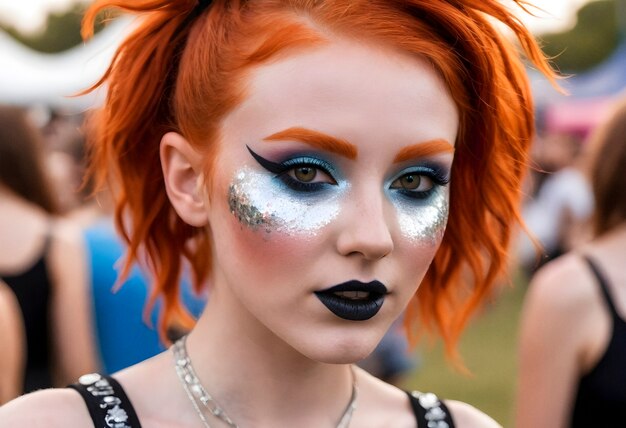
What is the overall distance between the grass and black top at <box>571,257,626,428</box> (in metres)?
3.16

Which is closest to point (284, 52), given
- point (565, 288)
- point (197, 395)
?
point (197, 395)

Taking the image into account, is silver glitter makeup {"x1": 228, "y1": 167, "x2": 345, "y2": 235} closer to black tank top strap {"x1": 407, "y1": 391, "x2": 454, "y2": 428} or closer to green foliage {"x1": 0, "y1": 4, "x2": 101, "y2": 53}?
black tank top strap {"x1": 407, "y1": 391, "x2": 454, "y2": 428}

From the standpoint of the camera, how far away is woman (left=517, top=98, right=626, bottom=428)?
2787 millimetres

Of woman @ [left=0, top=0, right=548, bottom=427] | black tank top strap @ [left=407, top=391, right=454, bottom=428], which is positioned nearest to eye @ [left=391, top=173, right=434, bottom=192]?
woman @ [left=0, top=0, right=548, bottom=427]

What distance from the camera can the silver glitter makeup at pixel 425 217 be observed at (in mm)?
1730

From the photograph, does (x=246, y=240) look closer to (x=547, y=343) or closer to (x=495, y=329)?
(x=547, y=343)

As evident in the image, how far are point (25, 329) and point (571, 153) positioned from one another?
23.7 feet

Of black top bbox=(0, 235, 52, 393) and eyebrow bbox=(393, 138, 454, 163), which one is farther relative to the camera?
black top bbox=(0, 235, 52, 393)

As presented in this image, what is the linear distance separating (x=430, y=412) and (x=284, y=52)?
2.61 feet

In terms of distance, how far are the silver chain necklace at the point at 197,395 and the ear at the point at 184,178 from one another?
258 mm

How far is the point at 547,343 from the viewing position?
112 inches

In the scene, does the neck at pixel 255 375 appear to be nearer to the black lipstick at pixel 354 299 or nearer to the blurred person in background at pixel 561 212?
the black lipstick at pixel 354 299

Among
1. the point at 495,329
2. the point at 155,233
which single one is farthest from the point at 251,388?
the point at 495,329

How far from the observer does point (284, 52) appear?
1.71m
